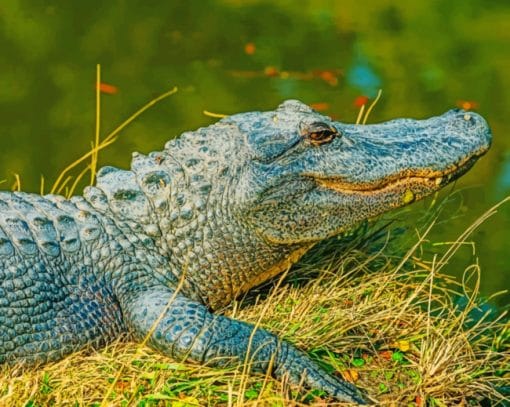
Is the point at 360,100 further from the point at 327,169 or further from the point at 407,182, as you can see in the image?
the point at 327,169

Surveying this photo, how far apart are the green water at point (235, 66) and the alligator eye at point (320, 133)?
163 inches

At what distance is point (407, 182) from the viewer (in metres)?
5.52

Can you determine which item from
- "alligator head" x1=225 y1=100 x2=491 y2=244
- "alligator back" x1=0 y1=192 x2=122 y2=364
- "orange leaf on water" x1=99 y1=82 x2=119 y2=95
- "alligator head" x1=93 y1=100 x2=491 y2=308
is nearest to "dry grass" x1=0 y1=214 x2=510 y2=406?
"alligator back" x1=0 y1=192 x2=122 y2=364

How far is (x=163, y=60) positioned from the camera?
12578 millimetres

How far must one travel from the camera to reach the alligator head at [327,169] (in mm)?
5359

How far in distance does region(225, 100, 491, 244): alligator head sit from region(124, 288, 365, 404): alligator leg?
1.92 ft

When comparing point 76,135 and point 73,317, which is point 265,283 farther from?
point 76,135

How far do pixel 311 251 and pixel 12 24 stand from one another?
798 centimetres

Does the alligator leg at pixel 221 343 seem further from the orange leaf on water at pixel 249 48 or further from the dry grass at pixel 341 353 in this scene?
the orange leaf on water at pixel 249 48

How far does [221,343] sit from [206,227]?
25.7 inches

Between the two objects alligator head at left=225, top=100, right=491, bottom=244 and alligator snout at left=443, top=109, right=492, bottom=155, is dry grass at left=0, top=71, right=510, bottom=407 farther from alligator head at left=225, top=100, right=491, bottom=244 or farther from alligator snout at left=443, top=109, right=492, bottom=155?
alligator snout at left=443, top=109, right=492, bottom=155

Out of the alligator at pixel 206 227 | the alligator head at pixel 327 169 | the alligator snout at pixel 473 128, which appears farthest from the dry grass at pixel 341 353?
the alligator snout at pixel 473 128

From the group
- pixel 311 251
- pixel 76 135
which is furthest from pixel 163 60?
pixel 311 251

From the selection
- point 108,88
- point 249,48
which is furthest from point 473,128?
point 249,48
